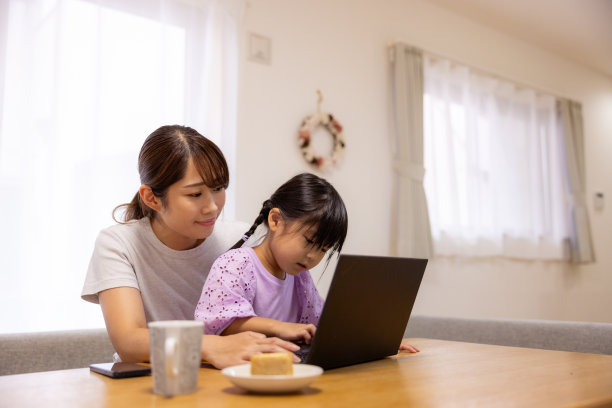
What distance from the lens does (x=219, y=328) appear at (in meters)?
1.19

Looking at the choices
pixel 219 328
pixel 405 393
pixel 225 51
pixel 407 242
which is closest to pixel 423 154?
pixel 407 242

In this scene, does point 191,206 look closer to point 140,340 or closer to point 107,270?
point 107,270

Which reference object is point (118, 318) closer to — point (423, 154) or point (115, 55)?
point (115, 55)

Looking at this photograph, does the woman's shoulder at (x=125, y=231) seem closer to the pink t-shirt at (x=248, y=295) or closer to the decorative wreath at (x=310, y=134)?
the pink t-shirt at (x=248, y=295)

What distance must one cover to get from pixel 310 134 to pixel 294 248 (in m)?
2.05

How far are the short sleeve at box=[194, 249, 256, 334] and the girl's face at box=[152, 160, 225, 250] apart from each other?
18 cm

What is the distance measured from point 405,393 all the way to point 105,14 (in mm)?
2358

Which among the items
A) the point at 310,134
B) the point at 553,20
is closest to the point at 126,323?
the point at 310,134

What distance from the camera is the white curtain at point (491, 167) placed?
401cm

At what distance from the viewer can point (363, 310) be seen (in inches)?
40.8

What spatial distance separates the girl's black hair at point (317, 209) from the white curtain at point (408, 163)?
231 centimetres

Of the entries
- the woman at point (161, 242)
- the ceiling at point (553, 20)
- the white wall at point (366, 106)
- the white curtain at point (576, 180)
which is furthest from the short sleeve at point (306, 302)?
the white curtain at point (576, 180)

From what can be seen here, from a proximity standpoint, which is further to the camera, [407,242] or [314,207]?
[407,242]

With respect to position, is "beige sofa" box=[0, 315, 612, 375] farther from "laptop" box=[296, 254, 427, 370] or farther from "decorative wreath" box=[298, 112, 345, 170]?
"decorative wreath" box=[298, 112, 345, 170]
